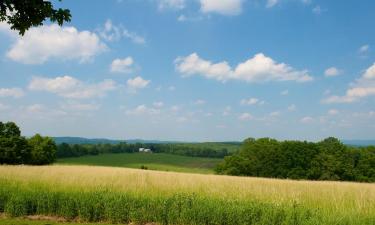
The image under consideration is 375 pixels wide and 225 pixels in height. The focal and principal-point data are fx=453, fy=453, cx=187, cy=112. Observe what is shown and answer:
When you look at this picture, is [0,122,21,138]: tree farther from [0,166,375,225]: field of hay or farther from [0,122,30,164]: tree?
[0,166,375,225]: field of hay

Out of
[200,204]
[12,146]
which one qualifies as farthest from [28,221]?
[12,146]

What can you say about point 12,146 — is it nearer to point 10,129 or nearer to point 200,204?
point 10,129

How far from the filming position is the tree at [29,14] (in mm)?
10289

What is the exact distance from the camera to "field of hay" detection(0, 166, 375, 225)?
48.9ft

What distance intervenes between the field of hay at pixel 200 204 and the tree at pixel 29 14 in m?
8.45

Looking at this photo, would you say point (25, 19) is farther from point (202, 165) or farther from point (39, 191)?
point (202, 165)

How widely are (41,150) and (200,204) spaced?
2401 inches

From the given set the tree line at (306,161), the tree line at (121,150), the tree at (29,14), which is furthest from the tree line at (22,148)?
the tree at (29,14)

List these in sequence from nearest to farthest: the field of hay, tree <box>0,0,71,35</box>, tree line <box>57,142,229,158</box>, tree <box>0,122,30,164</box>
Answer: tree <box>0,0,71,35</box>, the field of hay, tree <box>0,122,30,164</box>, tree line <box>57,142,229,158</box>

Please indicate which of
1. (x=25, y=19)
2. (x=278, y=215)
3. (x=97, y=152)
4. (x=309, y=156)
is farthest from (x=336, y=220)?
(x=97, y=152)

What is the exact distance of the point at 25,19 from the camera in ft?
34.5

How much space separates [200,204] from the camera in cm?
1616

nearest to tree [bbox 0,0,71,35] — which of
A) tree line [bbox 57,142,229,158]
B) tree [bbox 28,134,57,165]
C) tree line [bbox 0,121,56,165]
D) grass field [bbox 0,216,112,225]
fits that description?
grass field [bbox 0,216,112,225]

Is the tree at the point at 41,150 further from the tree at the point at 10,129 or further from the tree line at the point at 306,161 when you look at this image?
the tree line at the point at 306,161
